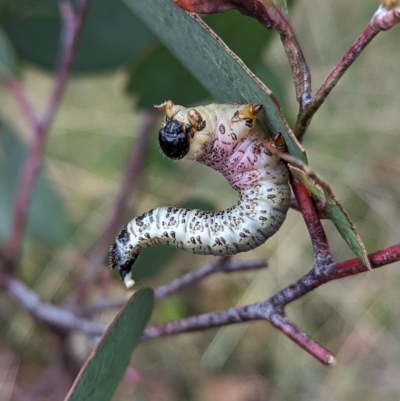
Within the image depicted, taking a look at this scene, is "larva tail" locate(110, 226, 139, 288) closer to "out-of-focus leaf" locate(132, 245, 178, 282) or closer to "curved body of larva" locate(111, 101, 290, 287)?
"curved body of larva" locate(111, 101, 290, 287)

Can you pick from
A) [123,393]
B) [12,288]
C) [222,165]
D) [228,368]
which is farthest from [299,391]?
[222,165]

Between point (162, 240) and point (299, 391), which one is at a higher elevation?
point (162, 240)

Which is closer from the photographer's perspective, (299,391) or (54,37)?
(54,37)

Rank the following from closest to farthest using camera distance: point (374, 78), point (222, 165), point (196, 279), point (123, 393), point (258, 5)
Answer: point (258, 5), point (222, 165), point (196, 279), point (123, 393), point (374, 78)

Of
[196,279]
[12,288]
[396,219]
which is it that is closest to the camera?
[196,279]

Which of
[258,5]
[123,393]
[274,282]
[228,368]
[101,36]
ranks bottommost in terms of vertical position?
[123,393]

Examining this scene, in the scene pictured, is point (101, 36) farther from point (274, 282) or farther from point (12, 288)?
point (274, 282)

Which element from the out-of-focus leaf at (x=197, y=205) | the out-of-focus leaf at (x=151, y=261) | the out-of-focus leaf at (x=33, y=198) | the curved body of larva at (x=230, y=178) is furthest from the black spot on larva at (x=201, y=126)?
the out-of-focus leaf at (x=33, y=198)

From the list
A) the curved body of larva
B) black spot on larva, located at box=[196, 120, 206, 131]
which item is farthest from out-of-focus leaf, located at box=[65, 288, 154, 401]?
black spot on larva, located at box=[196, 120, 206, 131]
